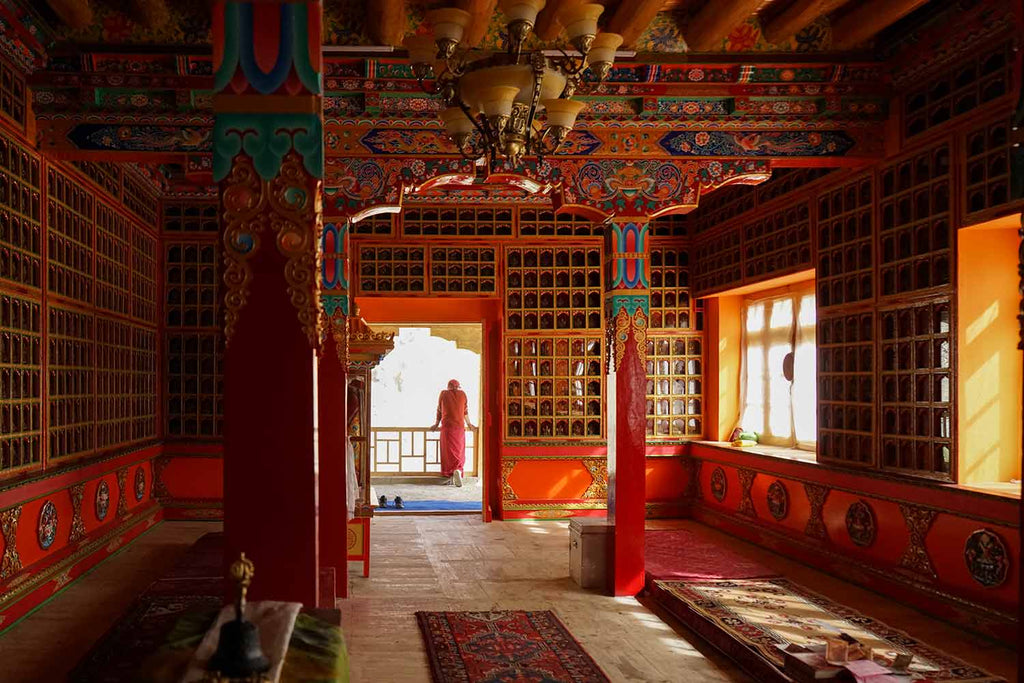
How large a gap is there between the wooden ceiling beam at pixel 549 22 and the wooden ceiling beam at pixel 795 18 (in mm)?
1374

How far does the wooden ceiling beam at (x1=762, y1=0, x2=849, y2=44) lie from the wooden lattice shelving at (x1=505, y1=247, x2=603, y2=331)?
411 centimetres

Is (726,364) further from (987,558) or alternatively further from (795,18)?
(795,18)

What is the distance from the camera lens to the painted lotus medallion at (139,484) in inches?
323

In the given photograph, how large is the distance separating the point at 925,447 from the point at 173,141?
17.6 ft

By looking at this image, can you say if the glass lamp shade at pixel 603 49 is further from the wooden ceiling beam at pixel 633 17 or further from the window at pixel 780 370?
the window at pixel 780 370

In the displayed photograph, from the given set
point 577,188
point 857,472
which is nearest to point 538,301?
point 577,188

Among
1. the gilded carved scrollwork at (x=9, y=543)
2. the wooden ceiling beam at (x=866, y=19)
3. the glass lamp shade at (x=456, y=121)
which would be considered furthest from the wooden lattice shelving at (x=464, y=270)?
the glass lamp shade at (x=456, y=121)

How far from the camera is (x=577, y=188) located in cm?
618

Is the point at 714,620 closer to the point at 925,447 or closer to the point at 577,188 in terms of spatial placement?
the point at 925,447

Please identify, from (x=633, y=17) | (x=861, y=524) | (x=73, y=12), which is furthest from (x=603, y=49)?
(x=861, y=524)

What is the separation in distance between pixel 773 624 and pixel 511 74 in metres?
3.45

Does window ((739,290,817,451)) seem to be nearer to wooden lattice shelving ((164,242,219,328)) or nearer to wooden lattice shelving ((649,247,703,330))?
wooden lattice shelving ((649,247,703,330))

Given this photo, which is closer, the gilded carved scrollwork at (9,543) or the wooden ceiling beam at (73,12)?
the wooden ceiling beam at (73,12)

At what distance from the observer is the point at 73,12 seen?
16.3ft
